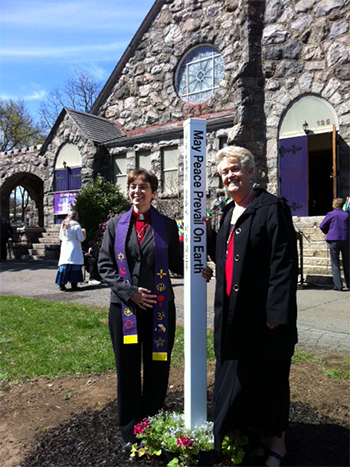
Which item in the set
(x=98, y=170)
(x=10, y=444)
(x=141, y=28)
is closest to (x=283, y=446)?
(x=10, y=444)

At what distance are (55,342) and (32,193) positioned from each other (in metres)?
22.4

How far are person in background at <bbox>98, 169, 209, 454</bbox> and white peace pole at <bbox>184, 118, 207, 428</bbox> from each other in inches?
10.0

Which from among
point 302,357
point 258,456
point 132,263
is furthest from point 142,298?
point 302,357

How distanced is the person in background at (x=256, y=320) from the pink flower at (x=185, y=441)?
0.55 feet

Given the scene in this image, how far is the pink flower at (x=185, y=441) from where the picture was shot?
263 cm

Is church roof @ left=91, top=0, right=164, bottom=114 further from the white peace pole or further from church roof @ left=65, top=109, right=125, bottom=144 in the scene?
the white peace pole

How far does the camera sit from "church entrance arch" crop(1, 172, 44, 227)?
23.9 meters

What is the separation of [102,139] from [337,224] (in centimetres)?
1102

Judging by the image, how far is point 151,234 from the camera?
3113 millimetres

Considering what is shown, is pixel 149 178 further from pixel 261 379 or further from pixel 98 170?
→ pixel 98 170

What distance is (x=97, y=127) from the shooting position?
1809cm

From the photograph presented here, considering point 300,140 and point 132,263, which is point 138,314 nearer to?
point 132,263

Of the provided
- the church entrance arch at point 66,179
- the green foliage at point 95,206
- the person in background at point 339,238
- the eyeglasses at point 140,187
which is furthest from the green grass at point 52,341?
the church entrance arch at point 66,179

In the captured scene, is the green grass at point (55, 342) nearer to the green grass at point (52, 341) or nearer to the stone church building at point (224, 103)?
the green grass at point (52, 341)
